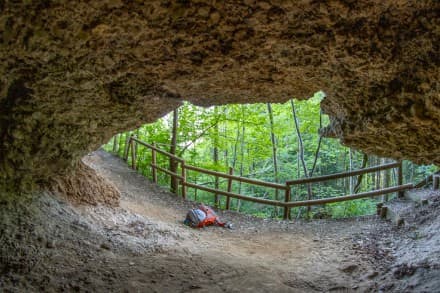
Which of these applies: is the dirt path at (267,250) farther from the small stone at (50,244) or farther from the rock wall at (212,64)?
the rock wall at (212,64)

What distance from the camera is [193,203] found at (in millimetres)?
9500

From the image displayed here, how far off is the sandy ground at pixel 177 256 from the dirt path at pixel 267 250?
0.02 meters

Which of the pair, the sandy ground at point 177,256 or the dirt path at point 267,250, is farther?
the dirt path at point 267,250

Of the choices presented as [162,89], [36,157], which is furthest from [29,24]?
[36,157]

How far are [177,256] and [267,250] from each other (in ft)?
6.47

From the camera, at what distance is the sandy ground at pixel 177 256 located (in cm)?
394

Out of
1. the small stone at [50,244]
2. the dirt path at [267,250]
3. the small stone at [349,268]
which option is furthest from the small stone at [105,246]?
the small stone at [349,268]

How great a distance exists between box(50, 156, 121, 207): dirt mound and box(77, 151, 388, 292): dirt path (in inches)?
25.5

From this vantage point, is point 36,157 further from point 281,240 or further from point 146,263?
point 281,240

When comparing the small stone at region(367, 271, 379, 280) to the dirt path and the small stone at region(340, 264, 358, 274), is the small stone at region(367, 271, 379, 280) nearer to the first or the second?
the dirt path

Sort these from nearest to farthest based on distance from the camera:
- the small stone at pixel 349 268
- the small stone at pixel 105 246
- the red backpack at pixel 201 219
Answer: the small stone at pixel 105 246 < the small stone at pixel 349 268 < the red backpack at pixel 201 219

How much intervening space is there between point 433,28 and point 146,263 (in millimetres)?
4487

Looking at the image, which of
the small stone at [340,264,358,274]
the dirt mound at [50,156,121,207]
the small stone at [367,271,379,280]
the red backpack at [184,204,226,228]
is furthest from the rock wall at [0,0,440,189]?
the red backpack at [184,204,226,228]

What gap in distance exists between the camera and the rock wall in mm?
2811
